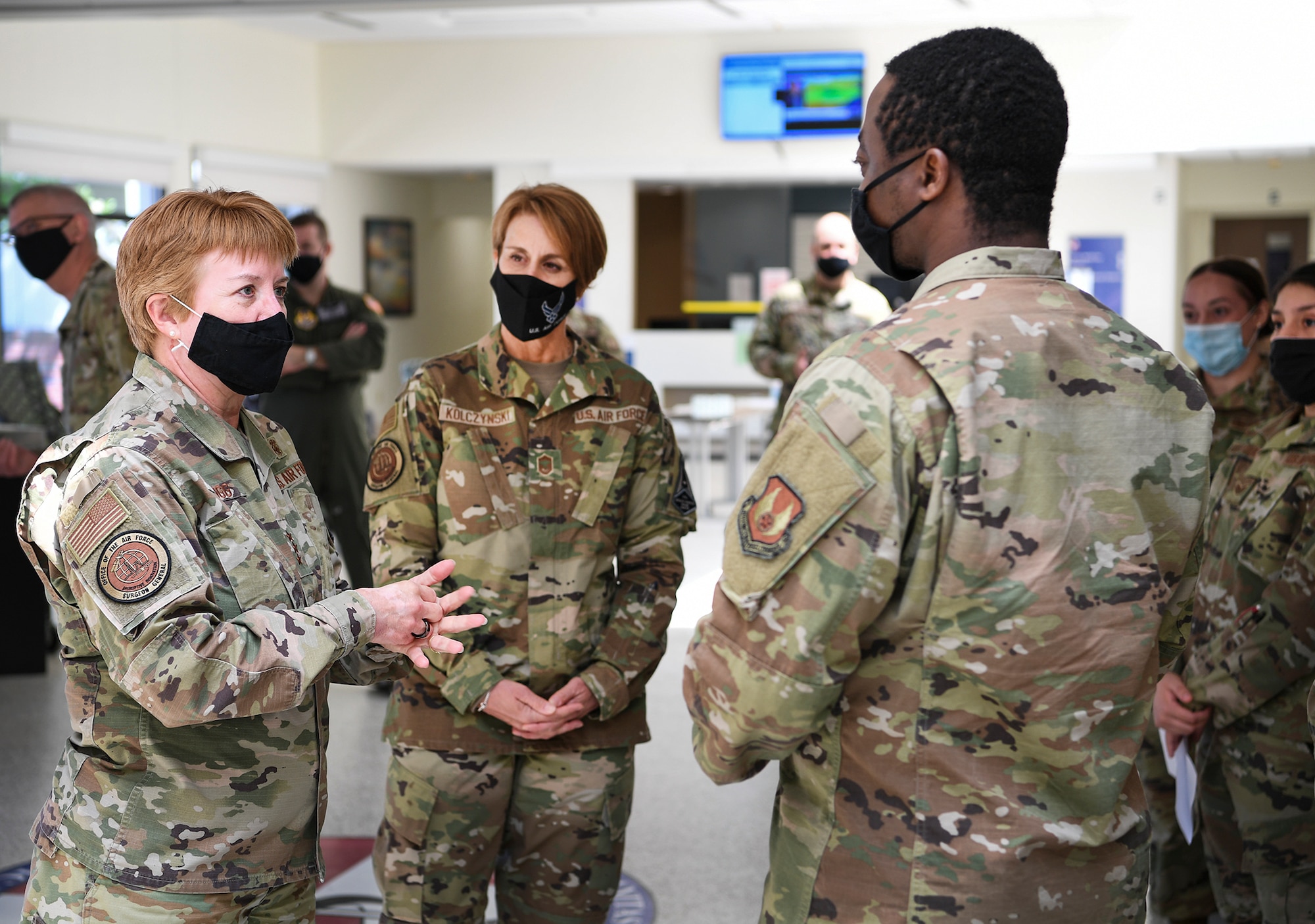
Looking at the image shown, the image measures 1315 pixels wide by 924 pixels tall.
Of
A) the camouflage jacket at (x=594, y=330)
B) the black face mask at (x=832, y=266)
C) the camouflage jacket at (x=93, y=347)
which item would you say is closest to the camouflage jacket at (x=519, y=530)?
the camouflage jacket at (x=93, y=347)

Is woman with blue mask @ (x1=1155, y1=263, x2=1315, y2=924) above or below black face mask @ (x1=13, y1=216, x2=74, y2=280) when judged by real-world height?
below

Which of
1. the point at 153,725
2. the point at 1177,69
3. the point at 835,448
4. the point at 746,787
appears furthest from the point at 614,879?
the point at 1177,69

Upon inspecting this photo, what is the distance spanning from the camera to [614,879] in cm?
228

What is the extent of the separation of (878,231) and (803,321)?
443cm

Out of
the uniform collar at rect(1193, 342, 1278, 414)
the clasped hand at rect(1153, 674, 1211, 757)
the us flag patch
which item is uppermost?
the uniform collar at rect(1193, 342, 1278, 414)

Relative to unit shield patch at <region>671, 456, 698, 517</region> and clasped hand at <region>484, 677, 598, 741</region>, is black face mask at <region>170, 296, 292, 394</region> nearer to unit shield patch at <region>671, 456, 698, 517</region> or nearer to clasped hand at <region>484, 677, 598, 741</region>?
clasped hand at <region>484, 677, 598, 741</region>

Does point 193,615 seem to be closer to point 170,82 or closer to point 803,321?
point 803,321

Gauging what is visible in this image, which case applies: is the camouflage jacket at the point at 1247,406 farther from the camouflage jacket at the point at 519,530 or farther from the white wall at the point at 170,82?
the white wall at the point at 170,82

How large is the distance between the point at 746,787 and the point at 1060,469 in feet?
10.5

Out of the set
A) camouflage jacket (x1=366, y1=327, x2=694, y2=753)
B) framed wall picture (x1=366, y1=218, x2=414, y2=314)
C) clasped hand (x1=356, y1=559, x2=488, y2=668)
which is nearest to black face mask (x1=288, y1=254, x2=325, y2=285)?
camouflage jacket (x1=366, y1=327, x2=694, y2=753)

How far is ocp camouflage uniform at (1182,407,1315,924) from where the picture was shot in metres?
2.42

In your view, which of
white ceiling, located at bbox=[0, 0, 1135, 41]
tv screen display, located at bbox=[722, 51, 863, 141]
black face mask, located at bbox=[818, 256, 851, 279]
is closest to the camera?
black face mask, located at bbox=[818, 256, 851, 279]

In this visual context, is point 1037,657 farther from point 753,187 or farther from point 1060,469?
point 753,187

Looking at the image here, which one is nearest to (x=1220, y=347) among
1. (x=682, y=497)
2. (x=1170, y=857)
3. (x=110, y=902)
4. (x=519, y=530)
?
(x=1170, y=857)
